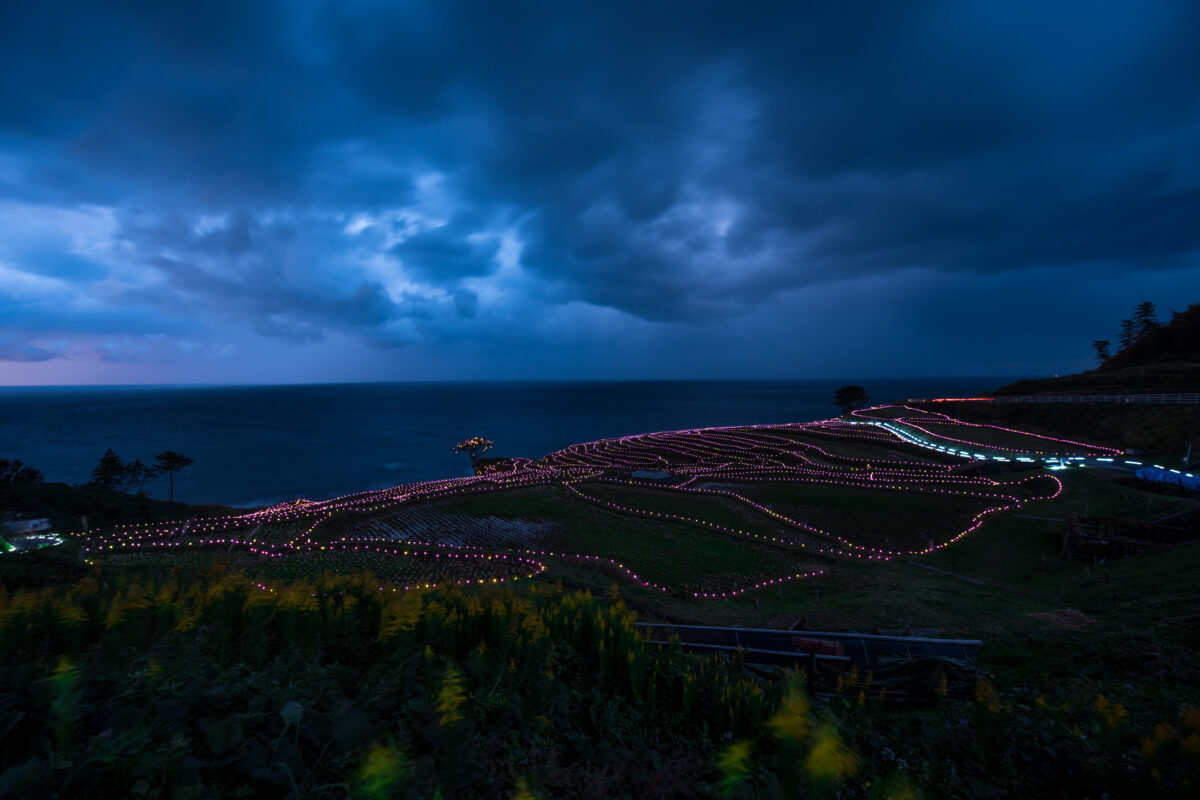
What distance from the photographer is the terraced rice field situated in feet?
55.1

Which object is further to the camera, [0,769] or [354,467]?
[354,467]

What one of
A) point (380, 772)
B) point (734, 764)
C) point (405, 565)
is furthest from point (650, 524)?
point (380, 772)

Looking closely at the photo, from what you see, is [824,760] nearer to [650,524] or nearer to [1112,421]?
[650,524]

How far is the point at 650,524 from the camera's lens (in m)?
23.6

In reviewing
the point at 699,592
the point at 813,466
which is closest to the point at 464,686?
the point at 699,592

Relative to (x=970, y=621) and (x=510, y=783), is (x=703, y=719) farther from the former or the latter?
(x=970, y=621)

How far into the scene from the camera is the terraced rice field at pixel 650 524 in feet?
55.1

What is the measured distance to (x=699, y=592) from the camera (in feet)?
51.3

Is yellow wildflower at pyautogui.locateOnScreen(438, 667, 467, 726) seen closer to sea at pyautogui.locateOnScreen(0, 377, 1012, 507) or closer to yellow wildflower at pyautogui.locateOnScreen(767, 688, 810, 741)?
yellow wildflower at pyautogui.locateOnScreen(767, 688, 810, 741)

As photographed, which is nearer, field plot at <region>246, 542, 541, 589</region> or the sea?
field plot at <region>246, 542, 541, 589</region>

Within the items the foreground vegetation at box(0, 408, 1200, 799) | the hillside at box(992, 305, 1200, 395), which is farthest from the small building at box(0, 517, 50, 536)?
the hillside at box(992, 305, 1200, 395)

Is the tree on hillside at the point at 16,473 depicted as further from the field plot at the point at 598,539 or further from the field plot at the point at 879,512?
the field plot at the point at 879,512

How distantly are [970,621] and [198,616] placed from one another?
44.2 ft

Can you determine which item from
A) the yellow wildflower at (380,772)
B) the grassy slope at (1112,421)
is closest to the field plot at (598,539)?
the yellow wildflower at (380,772)
